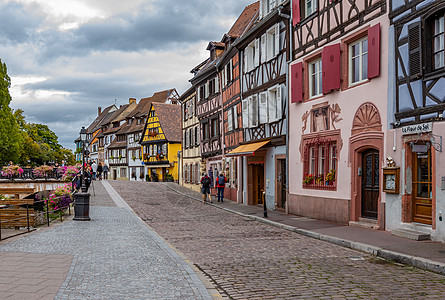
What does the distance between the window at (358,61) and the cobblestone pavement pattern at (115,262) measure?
25.4ft

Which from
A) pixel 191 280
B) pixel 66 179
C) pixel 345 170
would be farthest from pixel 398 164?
pixel 66 179

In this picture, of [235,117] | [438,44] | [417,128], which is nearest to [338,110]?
[417,128]

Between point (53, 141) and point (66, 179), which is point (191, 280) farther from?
point (53, 141)

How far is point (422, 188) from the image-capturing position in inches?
461

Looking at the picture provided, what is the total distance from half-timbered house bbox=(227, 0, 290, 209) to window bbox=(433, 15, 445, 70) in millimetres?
8298

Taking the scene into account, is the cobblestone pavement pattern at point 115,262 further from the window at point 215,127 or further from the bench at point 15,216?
the window at point 215,127

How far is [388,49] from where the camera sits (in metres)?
12.8

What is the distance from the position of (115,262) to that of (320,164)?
10.0 meters

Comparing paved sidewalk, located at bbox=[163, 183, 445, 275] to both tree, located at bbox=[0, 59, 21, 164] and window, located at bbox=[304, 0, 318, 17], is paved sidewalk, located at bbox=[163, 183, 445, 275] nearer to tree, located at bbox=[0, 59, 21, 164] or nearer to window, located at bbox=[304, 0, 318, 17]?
window, located at bbox=[304, 0, 318, 17]

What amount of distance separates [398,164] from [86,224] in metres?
9.69

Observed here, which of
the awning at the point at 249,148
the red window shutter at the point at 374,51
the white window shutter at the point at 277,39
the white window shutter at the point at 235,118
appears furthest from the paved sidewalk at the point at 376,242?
the white window shutter at the point at 235,118

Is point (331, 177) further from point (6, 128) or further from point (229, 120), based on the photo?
point (6, 128)

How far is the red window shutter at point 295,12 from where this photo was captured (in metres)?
18.1

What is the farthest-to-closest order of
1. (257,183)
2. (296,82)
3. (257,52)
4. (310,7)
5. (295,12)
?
(257,183) < (257,52) < (295,12) < (296,82) < (310,7)
